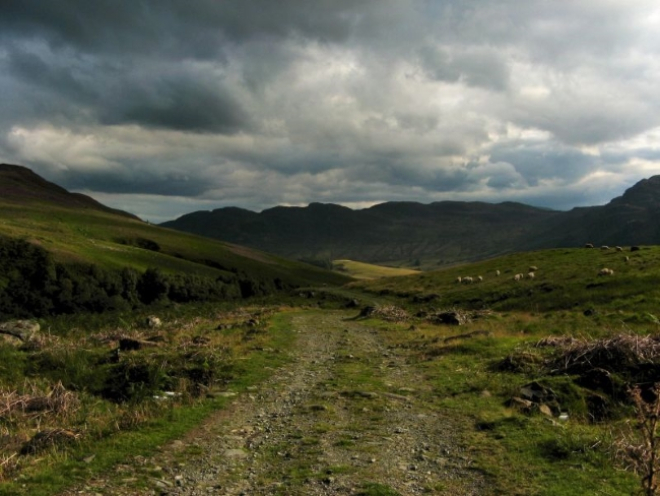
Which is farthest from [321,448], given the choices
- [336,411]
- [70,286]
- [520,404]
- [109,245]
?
[109,245]

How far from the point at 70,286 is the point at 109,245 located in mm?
52213

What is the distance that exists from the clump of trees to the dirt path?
238ft

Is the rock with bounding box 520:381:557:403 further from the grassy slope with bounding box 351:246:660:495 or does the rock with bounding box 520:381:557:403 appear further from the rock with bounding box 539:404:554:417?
the rock with bounding box 539:404:554:417

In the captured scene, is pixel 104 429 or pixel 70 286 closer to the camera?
pixel 104 429

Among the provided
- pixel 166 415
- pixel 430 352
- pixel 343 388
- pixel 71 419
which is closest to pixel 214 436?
pixel 166 415

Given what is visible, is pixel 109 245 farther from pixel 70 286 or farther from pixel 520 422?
pixel 520 422

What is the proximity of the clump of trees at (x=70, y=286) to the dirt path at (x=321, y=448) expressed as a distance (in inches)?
2857

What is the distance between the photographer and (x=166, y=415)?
1378 cm

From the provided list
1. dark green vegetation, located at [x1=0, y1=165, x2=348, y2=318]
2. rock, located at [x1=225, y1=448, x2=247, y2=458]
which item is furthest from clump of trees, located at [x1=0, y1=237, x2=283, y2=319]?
rock, located at [x1=225, y1=448, x2=247, y2=458]

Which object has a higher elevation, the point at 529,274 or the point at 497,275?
the point at 529,274

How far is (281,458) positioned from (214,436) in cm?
238

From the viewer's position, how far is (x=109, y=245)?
131625 millimetres

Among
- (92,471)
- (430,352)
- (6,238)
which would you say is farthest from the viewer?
(6,238)

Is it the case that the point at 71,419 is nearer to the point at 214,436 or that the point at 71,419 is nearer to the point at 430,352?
the point at 214,436
